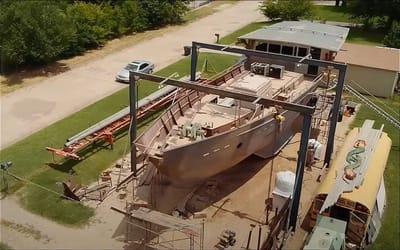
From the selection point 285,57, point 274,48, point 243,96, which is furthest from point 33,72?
point 243,96

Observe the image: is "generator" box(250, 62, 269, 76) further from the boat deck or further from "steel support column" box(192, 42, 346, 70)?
"steel support column" box(192, 42, 346, 70)

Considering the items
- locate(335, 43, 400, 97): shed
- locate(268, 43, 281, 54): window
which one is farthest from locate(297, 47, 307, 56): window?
locate(335, 43, 400, 97): shed

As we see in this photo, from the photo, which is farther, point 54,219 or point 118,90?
point 118,90

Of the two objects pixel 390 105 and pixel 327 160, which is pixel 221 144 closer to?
pixel 327 160

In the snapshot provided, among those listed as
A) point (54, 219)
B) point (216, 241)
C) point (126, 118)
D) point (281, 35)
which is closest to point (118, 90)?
→ point (126, 118)

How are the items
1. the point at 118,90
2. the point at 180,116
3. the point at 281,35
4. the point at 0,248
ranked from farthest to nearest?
the point at 118,90, the point at 281,35, the point at 180,116, the point at 0,248
